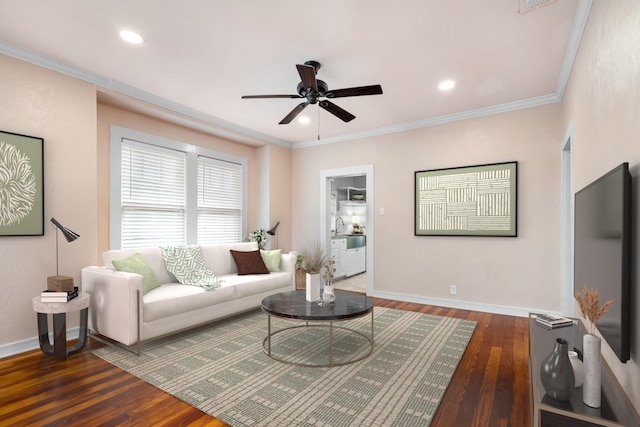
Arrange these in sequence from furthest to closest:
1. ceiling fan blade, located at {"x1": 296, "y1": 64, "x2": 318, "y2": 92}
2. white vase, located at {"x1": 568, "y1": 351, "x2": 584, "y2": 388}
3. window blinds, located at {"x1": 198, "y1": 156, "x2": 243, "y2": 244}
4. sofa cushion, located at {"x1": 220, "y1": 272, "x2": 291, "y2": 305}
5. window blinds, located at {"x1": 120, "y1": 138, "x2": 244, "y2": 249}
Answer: window blinds, located at {"x1": 198, "y1": 156, "x2": 243, "y2": 244} → window blinds, located at {"x1": 120, "y1": 138, "x2": 244, "y2": 249} → sofa cushion, located at {"x1": 220, "y1": 272, "x2": 291, "y2": 305} → ceiling fan blade, located at {"x1": 296, "y1": 64, "x2": 318, "y2": 92} → white vase, located at {"x1": 568, "y1": 351, "x2": 584, "y2": 388}

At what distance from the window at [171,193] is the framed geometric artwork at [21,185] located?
914mm

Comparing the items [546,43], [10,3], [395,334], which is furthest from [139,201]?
[546,43]

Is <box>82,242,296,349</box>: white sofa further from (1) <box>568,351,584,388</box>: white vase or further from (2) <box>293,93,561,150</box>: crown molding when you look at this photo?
(1) <box>568,351,584,388</box>: white vase

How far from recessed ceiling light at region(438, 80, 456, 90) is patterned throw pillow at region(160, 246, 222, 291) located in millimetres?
3333

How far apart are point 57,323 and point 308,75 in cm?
291

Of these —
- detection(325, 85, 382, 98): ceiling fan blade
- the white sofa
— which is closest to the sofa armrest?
the white sofa

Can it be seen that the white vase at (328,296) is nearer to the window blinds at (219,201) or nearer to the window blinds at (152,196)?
the window blinds at (152,196)

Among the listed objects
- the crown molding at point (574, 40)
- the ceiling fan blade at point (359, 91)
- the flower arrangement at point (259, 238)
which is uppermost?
the crown molding at point (574, 40)

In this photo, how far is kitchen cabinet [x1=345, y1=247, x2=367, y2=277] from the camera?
7.08 metres

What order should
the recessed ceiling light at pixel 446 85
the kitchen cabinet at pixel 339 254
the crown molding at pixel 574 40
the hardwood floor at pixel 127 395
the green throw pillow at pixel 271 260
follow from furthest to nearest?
the kitchen cabinet at pixel 339 254, the green throw pillow at pixel 271 260, the recessed ceiling light at pixel 446 85, the crown molding at pixel 574 40, the hardwood floor at pixel 127 395

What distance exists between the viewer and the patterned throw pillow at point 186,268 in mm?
3752

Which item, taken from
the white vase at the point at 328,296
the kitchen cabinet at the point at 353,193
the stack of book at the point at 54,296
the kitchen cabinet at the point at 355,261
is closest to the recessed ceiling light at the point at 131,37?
the stack of book at the point at 54,296

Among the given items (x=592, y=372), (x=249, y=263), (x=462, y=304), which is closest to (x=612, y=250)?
(x=592, y=372)

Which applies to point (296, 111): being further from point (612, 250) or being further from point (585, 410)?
point (585, 410)
